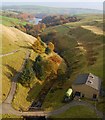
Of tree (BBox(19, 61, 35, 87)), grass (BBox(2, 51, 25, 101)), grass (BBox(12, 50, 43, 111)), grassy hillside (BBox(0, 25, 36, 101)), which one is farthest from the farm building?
grassy hillside (BBox(0, 25, 36, 101))

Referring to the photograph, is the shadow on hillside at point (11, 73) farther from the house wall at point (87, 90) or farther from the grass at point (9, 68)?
the house wall at point (87, 90)

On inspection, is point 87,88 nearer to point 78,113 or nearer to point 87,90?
point 87,90

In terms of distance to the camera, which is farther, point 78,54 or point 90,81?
point 78,54

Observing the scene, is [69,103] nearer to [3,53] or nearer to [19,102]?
[19,102]

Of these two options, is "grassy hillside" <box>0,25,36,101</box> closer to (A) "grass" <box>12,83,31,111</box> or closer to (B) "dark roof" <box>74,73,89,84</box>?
(A) "grass" <box>12,83,31,111</box>

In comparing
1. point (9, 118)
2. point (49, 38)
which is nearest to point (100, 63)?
point (9, 118)

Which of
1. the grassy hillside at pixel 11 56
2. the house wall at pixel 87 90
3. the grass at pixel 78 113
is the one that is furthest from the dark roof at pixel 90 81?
the grassy hillside at pixel 11 56

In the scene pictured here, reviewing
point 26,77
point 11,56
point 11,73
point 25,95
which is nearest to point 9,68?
point 11,73
